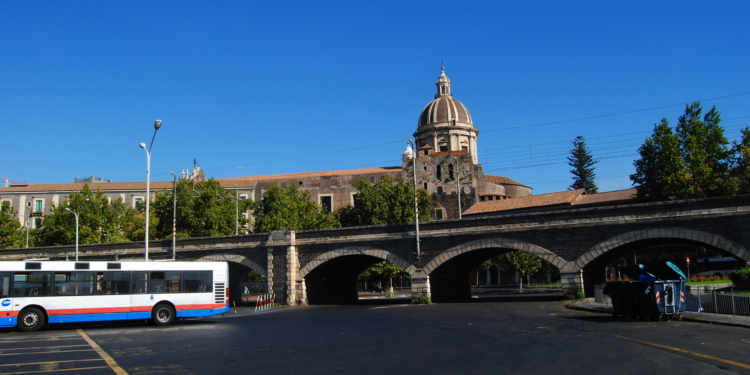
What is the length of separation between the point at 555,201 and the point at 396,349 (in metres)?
56.2

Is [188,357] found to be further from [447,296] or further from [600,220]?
[447,296]

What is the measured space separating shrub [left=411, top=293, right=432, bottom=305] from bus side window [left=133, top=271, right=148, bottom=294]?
17420 millimetres

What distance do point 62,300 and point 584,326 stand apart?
15968 mm

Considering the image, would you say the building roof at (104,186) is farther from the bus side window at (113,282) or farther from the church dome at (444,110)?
the bus side window at (113,282)

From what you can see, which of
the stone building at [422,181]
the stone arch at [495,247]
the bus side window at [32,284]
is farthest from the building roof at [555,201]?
the bus side window at [32,284]

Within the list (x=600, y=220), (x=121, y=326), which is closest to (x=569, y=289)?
(x=600, y=220)

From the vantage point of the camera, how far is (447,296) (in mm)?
39594

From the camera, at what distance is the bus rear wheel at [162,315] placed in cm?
2172

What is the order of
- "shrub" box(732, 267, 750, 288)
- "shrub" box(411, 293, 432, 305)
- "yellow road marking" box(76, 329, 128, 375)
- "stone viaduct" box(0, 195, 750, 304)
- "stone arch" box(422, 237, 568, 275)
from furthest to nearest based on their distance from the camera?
1. "shrub" box(411, 293, 432, 305)
2. "stone arch" box(422, 237, 568, 275)
3. "stone viaduct" box(0, 195, 750, 304)
4. "shrub" box(732, 267, 750, 288)
5. "yellow road marking" box(76, 329, 128, 375)

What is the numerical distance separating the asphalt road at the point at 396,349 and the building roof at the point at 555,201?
47159 mm

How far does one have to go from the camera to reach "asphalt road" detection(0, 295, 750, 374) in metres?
11.1

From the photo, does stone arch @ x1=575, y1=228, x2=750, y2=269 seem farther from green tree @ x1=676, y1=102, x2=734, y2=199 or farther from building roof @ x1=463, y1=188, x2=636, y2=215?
building roof @ x1=463, y1=188, x2=636, y2=215

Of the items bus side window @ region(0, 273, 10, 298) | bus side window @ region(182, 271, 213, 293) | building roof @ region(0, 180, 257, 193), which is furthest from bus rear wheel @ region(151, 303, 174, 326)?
building roof @ region(0, 180, 257, 193)

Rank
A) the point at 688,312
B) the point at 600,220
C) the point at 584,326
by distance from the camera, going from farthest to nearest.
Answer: the point at 600,220, the point at 688,312, the point at 584,326
